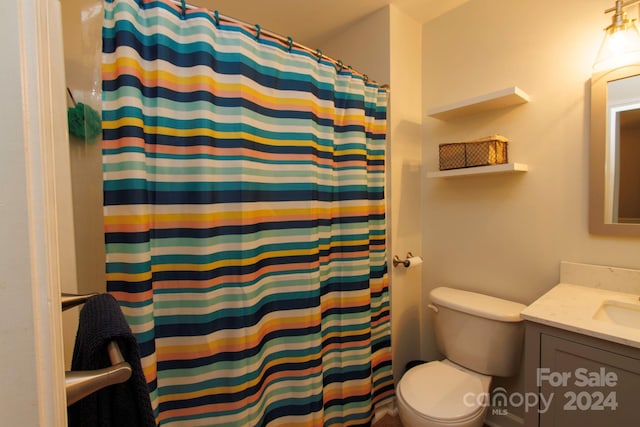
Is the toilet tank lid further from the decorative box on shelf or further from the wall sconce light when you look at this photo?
the wall sconce light

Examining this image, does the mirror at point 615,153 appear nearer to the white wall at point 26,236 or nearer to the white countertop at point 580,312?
the white countertop at point 580,312

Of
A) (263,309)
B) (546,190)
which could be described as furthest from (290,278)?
(546,190)

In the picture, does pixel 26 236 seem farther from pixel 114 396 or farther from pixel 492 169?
pixel 492 169

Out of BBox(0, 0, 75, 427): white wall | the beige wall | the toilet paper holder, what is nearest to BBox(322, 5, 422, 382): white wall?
the toilet paper holder

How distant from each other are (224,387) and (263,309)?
296 millimetres

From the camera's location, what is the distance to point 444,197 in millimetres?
1722

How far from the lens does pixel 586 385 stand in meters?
0.88

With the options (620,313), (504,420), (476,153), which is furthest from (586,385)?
(476,153)

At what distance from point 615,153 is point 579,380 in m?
0.95

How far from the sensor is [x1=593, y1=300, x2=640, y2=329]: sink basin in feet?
3.39

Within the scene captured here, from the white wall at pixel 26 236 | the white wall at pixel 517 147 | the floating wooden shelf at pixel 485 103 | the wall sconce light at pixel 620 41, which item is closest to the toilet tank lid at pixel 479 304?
the white wall at pixel 517 147

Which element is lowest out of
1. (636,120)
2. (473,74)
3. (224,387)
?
(224,387)

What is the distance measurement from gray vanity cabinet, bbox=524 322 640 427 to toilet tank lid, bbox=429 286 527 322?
11.0 inches

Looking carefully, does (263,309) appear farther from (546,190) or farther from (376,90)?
(546,190)
